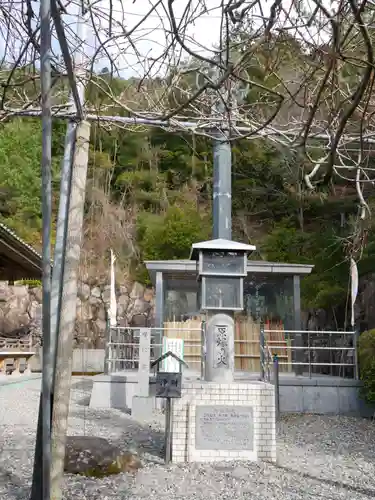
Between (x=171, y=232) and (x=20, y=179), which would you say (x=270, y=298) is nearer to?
(x=171, y=232)

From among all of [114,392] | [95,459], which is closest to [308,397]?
[114,392]

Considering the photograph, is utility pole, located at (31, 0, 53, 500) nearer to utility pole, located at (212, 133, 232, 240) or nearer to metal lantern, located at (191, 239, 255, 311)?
metal lantern, located at (191, 239, 255, 311)

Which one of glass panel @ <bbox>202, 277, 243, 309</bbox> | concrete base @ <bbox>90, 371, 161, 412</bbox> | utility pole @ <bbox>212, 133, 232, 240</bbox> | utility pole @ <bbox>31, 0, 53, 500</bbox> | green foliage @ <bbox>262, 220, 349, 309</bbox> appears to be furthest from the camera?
green foliage @ <bbox>262, 220, 349, 309</bbox>

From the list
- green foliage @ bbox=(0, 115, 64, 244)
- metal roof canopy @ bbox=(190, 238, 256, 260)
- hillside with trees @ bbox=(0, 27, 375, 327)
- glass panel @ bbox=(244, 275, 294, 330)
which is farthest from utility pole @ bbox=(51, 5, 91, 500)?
green foliage @ bbox=(0, 115, 64, 244)

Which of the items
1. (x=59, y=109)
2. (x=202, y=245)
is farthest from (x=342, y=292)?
(x=59, y=109)

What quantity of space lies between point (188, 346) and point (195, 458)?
4.39 m

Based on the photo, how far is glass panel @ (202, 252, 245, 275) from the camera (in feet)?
16.6

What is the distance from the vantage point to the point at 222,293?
195 inches

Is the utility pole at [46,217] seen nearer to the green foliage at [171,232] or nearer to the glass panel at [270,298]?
the glass panel at [270,298]

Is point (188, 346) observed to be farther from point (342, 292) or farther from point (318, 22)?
point (318, 22)

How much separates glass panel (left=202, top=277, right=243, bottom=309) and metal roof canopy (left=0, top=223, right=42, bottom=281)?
300cm

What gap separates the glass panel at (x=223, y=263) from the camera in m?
5.06

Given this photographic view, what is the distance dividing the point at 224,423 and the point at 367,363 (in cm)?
340

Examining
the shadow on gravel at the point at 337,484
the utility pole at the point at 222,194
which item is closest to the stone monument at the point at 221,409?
the shadow on gravel at the point at 337,484
